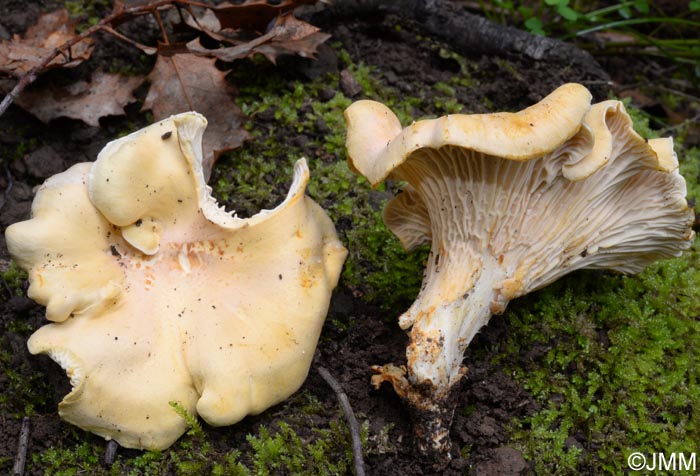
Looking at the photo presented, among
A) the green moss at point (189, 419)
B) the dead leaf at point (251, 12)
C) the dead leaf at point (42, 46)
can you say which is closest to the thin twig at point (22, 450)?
the green moss at point (189, 419)

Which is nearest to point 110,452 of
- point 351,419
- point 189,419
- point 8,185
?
point 189,419

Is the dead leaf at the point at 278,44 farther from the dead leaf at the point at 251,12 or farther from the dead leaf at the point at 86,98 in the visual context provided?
the dead leaf at the point at 86,98

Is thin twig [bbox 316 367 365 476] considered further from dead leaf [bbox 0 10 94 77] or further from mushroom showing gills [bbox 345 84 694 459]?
dead leaf [bbox 0 10 94 77]

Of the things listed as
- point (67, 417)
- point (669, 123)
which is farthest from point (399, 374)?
point (669, 123)

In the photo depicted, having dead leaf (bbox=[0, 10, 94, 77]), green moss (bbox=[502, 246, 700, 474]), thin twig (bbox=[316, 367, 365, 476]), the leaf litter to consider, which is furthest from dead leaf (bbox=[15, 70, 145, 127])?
green moss (bbox=[502, 246, 700, 474])

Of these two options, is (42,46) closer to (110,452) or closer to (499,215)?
(110,452)

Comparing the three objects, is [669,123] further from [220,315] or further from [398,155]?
[220,315]
